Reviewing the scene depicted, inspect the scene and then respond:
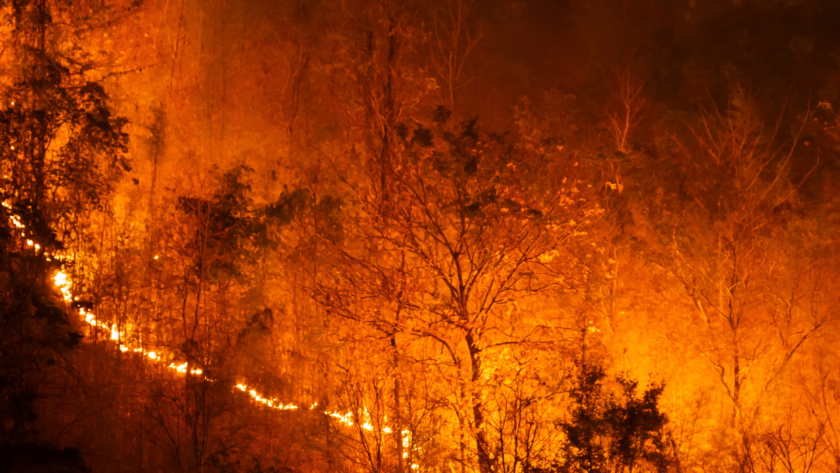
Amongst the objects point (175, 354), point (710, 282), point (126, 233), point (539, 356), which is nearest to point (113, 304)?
point (175, 354)

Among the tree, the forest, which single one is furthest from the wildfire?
the tree

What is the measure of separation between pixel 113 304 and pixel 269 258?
17.1 feet

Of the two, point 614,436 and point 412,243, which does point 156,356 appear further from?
point 614,436

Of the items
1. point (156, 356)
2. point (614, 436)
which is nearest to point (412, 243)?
point (614, 436)

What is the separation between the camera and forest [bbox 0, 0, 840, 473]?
10.3 m

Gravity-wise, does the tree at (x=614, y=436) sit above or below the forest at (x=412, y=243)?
below

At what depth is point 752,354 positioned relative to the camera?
2027cm

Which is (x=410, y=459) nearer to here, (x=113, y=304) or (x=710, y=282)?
(x=113, y=304)

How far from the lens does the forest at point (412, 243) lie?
1034 cm

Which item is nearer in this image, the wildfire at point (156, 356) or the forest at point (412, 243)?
the forest at point (412, 243)

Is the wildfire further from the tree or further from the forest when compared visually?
the tree

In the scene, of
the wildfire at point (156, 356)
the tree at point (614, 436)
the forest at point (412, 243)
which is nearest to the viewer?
the tree at point (614, 436)

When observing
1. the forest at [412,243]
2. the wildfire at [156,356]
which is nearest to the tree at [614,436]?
the forest at [412,243]

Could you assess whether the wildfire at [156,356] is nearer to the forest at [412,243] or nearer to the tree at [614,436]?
the forest at [412,243]
